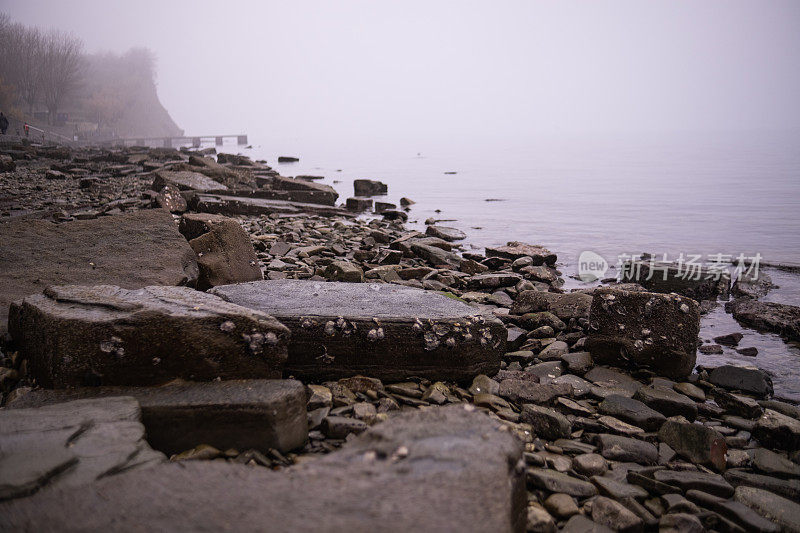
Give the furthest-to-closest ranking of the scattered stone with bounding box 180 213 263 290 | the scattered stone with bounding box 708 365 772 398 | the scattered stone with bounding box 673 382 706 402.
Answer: the scattered stone with bounding box 180 213 263 290 < the scattered stone with bounding box 708 365 772 398 < the scattered stone with bounding box 673 382 706 402

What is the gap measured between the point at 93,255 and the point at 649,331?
3.96 metres

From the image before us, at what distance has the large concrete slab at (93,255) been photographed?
348 cm

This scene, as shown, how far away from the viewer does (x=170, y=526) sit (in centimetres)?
119

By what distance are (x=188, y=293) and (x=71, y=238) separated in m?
2.11

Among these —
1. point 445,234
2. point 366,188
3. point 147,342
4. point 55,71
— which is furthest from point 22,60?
point 147,342

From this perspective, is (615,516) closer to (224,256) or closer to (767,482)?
(767,482)

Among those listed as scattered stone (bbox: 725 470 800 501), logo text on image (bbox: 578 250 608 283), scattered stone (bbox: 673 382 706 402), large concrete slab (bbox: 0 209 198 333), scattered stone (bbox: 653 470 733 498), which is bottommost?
scattered stone (bbox: 725 470 800 501)

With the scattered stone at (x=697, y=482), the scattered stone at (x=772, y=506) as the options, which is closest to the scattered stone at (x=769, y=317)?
the scattered stone at (x=772, y=506)

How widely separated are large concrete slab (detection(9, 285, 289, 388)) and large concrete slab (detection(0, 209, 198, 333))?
3.58 ft

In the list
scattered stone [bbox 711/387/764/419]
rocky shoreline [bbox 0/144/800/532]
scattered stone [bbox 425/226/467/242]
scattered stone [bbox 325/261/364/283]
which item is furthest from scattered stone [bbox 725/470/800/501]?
scattered stone [bbox 425/226/467/242]

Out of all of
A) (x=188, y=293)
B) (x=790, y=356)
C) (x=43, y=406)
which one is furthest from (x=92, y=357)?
(x=790, y=356)

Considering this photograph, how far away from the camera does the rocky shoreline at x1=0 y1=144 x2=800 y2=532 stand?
4.27ft

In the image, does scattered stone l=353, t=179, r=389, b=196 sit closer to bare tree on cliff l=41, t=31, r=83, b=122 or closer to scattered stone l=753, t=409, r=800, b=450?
scattered stone l=753, t=409, r=800, b=450

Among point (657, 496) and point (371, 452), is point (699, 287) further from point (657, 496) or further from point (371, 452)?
point (371, 452)
